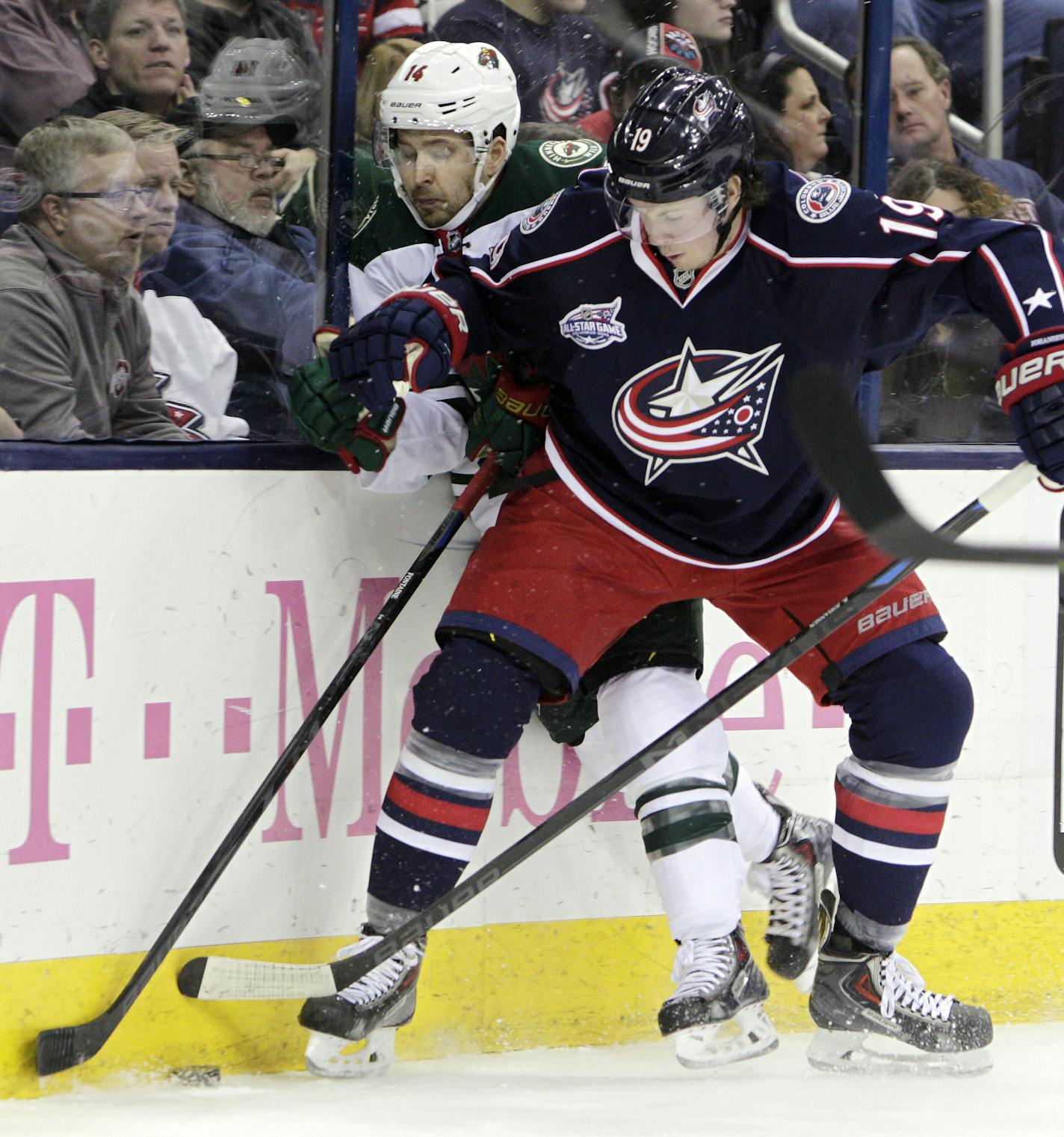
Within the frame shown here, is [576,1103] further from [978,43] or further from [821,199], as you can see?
[978,43]

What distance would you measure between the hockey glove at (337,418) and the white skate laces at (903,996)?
1.09 m

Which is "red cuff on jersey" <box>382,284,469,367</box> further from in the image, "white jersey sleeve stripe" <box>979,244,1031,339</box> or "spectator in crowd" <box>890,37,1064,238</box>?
"spectator in crowd" <box>890,37,1064,238</box>

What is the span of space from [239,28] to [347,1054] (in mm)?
1525

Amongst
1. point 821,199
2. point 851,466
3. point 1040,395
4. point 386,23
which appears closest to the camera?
point 851,466

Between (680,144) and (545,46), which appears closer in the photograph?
(680,144)

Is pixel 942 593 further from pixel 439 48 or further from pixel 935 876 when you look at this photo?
pixel 439 48

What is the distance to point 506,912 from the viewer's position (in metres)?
2.58

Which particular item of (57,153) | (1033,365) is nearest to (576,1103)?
(1033,365)

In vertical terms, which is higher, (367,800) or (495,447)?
(495,447)

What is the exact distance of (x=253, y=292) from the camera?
2473mm

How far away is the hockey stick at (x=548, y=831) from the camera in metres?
2.24

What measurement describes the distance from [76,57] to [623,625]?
44.2 inches

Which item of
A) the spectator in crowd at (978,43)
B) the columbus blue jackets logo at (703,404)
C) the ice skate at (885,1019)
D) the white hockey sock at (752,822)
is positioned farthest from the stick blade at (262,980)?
the spectator in crowd at (978,43)

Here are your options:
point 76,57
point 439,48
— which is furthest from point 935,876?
point 76,57
